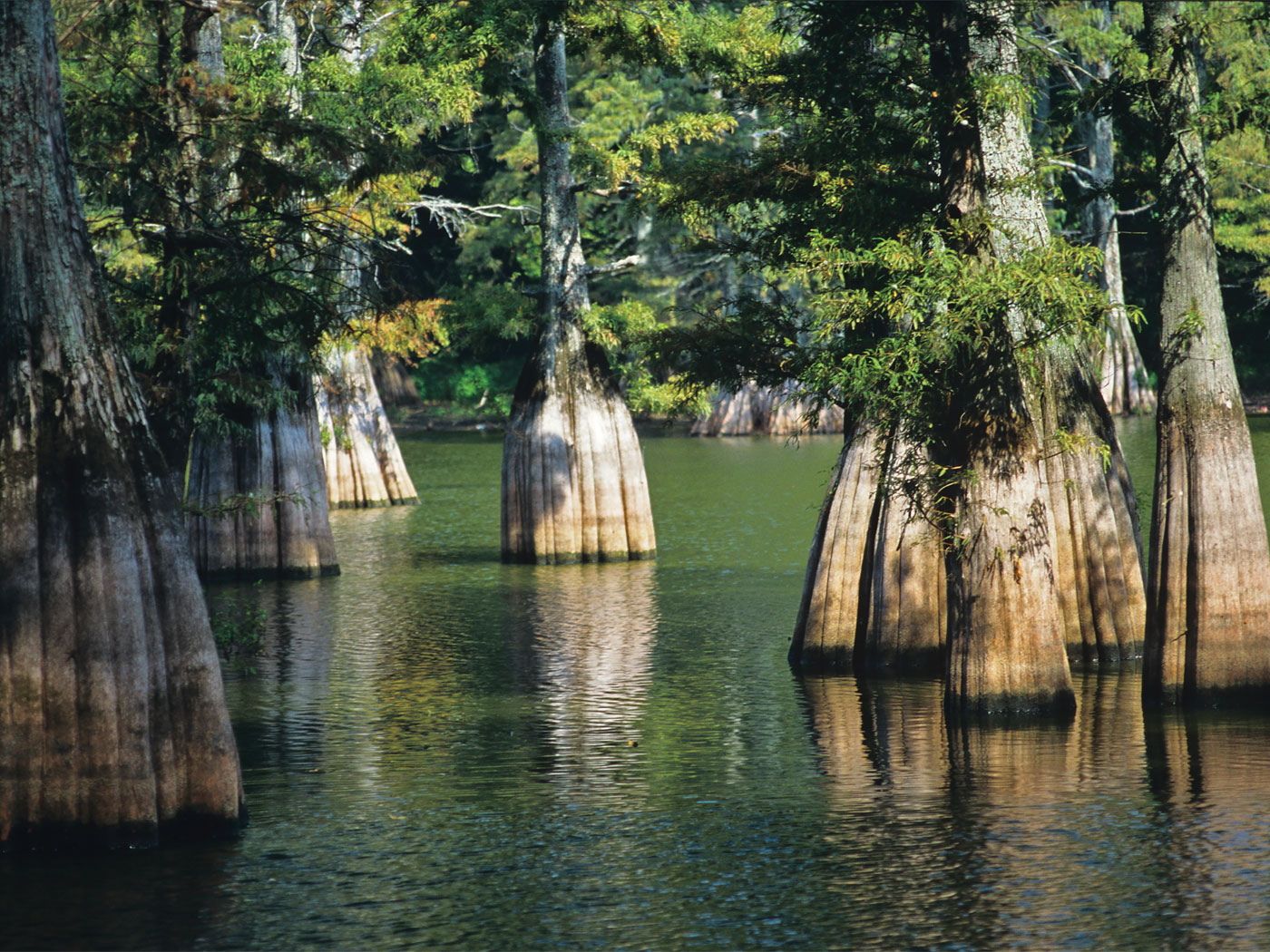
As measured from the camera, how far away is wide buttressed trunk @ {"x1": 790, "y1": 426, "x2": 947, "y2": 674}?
50.6ft

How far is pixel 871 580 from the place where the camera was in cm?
1595

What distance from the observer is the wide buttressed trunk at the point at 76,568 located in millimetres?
9641

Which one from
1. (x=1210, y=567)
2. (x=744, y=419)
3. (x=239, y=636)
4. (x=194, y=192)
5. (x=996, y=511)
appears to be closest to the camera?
(x=996, y=511)

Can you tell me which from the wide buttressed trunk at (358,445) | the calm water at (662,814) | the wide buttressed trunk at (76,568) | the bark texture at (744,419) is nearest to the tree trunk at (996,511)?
the calm water at (662,814)

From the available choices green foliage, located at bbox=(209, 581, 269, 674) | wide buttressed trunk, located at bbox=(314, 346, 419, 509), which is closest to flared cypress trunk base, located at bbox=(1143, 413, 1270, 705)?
green foliage, located at bbox=(209, 581, 269, 674)

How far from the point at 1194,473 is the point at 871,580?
11.6 ft

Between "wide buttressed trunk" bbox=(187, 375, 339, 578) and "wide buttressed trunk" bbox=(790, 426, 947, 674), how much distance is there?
8.77m

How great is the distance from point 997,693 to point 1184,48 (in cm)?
A: 557

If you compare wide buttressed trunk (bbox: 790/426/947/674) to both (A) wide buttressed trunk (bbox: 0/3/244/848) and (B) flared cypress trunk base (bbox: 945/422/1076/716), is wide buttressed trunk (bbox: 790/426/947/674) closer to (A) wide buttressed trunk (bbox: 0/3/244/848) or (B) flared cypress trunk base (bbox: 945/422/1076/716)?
(B) flared cypress trunk base (bbox: 945/422/1076/716)

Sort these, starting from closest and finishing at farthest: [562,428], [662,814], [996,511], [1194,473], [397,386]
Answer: [662,814], [996,511], [1194,473], [562,428], [397,386]

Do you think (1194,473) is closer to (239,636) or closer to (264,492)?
(239,636)

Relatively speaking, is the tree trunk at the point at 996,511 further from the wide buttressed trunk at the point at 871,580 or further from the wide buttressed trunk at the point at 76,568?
the wide buttressed trunk at the point at 76,568

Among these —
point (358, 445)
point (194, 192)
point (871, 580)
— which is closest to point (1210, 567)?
point (871, 580)

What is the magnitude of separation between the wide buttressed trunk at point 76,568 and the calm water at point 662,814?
1.44ft
